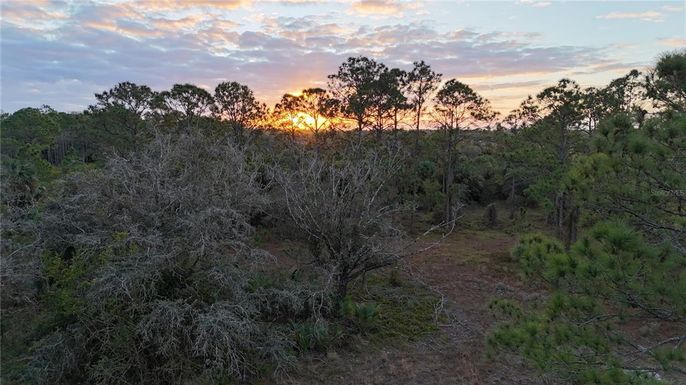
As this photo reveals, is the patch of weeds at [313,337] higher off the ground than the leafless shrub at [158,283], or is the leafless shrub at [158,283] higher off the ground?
the leafless shrub at [158,283]

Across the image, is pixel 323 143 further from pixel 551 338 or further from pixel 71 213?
pixel 551 338

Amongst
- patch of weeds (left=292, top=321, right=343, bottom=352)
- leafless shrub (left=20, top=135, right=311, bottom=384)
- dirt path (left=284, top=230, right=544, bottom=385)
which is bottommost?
dirt path (left=284, top=230, right=544, bottom=385)

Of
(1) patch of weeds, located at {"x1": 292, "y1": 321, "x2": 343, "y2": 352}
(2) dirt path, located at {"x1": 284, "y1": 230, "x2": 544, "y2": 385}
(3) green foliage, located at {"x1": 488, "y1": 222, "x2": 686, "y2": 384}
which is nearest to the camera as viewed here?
(3) green foliage, located at {"x1": 488, "y1": 222, "x2": 686, "y2": 384}

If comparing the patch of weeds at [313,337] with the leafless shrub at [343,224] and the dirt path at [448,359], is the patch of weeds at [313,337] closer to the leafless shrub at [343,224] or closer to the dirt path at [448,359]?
the dirt path at [448,359]

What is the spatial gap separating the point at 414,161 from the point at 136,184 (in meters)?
15.0

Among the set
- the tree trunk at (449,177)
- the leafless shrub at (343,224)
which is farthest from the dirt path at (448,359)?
the tree trunk at (449,177)

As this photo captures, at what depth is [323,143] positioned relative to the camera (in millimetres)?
20812

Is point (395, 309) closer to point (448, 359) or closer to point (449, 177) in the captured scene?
point (448, 359)

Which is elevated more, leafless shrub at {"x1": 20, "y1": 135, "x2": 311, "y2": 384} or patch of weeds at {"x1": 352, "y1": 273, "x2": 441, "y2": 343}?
leafless shrub at {"x1": 20, "y1": 135, "x2": 311, "y2": 384}

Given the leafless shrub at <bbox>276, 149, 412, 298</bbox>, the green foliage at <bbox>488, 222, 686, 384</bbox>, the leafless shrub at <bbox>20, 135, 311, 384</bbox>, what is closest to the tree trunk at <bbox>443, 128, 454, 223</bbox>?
the leafless shrub at <bbox>276, 149, 412, 298</bbox>

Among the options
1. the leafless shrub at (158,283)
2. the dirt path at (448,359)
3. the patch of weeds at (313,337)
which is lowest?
the dirt path at (448,359)

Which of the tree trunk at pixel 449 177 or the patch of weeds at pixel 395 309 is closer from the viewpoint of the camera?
the patch of weeds at pixel 395 309

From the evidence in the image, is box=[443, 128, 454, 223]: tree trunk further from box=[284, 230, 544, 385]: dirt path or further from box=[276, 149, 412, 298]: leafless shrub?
box=[276, 149, 412, 298]: leafless shrub

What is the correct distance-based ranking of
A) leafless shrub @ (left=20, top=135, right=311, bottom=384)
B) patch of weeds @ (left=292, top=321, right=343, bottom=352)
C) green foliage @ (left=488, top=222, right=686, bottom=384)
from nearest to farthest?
green foliage @ (left=488, top=222, right=686, bottom=384) < leafless shrub @ (left=20, top=135, right=311, bottom=384) < patch of weeds @ (left=292, top=321, right=343, bottom=352)
